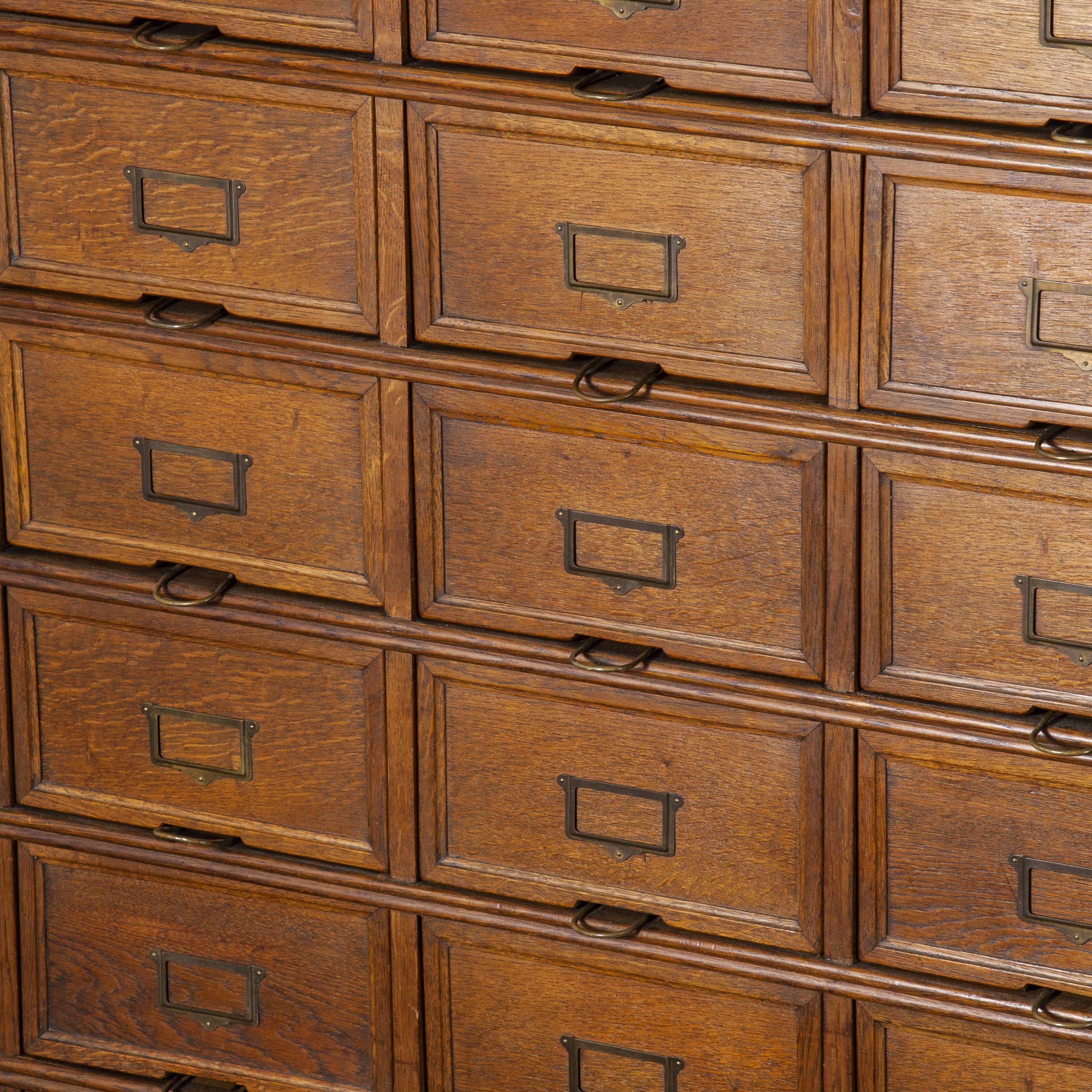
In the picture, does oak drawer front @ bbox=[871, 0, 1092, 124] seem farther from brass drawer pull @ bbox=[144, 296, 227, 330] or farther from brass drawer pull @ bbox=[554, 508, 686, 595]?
brass drawer pull @ bbox=[144, 296, 227, 330]

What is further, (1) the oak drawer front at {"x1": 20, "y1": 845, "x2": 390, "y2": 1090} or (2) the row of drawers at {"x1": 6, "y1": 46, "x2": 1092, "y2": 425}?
(1) the oak drawer front at {"x1": 20, "y1": 845, "x2": 390, "y2": 1090}

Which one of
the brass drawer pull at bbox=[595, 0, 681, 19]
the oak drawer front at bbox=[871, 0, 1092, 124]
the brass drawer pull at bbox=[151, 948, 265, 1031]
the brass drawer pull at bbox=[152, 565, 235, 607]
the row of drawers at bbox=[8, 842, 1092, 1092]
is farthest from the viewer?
the brass drawer pull at bbox=[151, 948, 265, 1031]

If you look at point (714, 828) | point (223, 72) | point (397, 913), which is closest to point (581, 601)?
point (714, 828)

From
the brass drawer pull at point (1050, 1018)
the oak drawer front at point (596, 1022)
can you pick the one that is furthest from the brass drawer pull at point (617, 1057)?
the brass drawer pull at point (1050, 1018)

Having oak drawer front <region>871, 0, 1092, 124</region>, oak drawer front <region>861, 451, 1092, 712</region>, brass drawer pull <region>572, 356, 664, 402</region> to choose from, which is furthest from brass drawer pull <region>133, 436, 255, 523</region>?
oak drawer front <region>871, 0, 1092, 124</region>

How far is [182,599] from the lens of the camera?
224 centimetres

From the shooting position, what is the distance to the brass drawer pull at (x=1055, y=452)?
1884 millimetres

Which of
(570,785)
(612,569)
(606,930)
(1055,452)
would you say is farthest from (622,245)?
(606,930)

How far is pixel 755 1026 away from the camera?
2168 mm

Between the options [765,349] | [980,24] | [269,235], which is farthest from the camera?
[269,235]

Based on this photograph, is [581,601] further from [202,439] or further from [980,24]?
[980,24]

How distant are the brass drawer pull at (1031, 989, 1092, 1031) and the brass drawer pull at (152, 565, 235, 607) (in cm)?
80

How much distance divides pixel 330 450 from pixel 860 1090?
2.38ft

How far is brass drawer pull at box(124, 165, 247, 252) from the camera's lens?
210 cm
